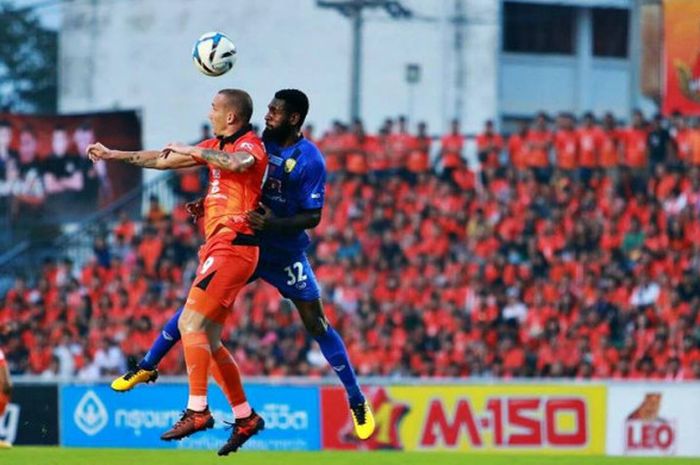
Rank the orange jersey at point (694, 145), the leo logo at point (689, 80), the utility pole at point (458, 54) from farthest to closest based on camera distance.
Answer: the utility pole at point (458, 54) < the leo logo at point (689, 80) < the orange jersey at point (694, 145)

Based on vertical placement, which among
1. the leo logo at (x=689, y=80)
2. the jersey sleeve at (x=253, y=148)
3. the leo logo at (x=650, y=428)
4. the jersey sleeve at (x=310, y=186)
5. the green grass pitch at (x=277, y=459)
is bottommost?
the leo logo at (x=650, y=428)

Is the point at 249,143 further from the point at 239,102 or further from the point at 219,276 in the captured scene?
the point at 219,276

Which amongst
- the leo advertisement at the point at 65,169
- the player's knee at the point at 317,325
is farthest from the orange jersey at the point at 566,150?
the player's knee at the point at 317,325

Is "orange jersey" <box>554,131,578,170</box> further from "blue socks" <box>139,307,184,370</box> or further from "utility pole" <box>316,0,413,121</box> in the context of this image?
"blue socks" <box>139,307,184,370</box>

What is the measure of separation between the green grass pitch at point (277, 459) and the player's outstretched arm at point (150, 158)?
97.7 inches

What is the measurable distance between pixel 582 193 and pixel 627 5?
580 inches

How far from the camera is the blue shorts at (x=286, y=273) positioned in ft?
46.2

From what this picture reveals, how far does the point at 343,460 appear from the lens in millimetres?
15188

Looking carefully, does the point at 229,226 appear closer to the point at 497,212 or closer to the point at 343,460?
the point at 343,460

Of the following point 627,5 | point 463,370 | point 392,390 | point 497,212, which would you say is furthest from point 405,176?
point 627,5

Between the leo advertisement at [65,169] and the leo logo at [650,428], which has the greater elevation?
the leo advertisement at [65,169]

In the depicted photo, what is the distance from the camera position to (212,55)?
44.4ft

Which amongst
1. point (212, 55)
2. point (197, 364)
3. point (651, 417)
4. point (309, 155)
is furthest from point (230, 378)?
point (651, 417)

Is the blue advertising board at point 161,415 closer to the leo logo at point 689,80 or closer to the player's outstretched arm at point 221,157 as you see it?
the player's outstretched arm at point 221,157
